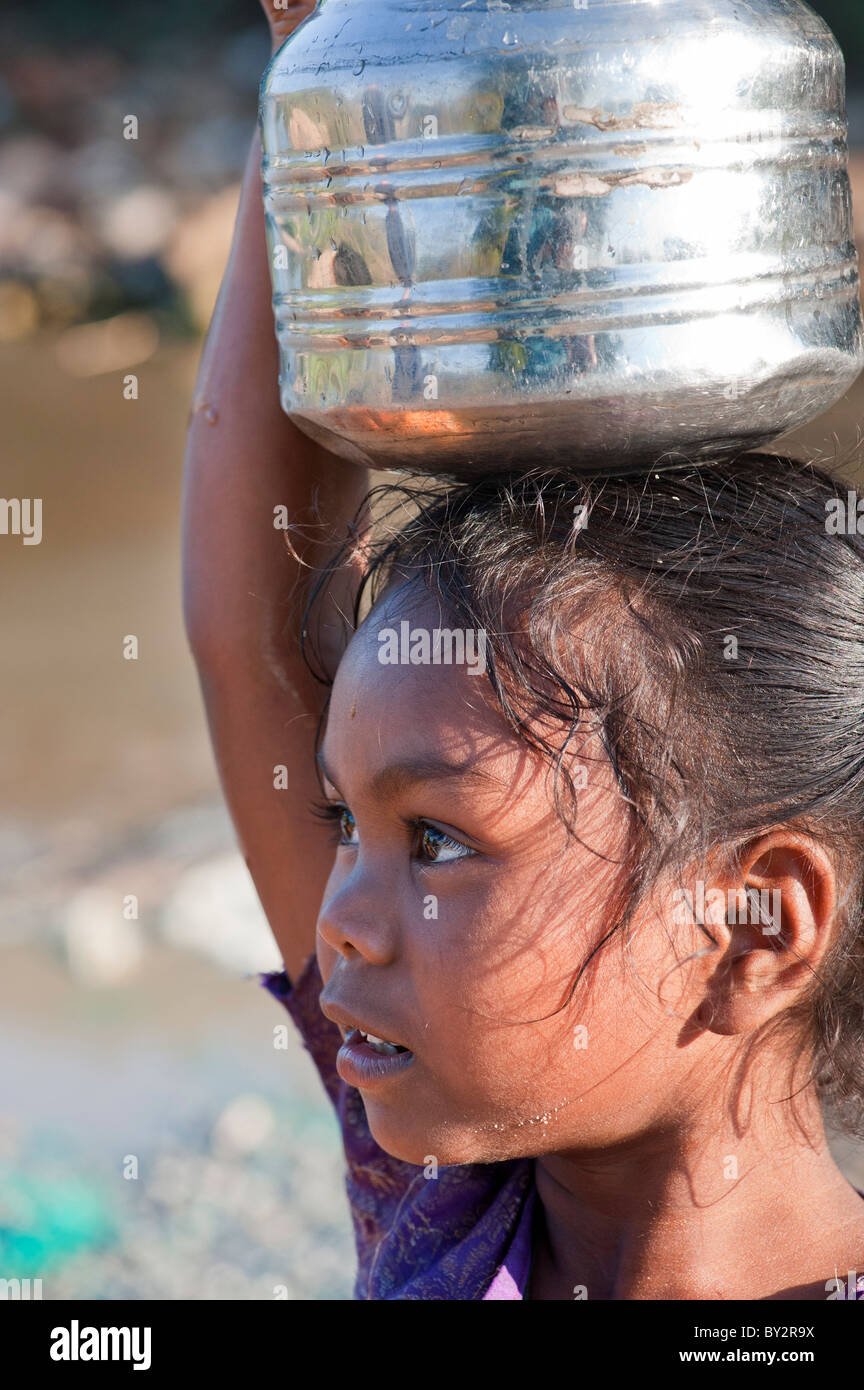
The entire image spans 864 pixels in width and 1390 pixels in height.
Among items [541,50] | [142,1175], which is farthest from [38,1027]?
[541,50]

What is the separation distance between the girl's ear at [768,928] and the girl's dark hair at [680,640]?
27 millimetres

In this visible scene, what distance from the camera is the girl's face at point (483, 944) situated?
1171 mm

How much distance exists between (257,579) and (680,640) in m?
0.53

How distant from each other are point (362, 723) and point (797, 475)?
1.55 ft

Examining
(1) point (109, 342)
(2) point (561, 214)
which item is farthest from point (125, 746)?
(2) point (561, 214)

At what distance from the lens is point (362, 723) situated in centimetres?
124

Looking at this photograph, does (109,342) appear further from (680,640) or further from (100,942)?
(680,640)

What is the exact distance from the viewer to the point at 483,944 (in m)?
1.17

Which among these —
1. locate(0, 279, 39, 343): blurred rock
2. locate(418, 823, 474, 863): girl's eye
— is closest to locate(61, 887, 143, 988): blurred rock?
locate(418, 823, 474, 863): girl's eye

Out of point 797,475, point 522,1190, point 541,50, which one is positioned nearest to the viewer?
point 541,50

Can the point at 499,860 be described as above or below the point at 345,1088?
above

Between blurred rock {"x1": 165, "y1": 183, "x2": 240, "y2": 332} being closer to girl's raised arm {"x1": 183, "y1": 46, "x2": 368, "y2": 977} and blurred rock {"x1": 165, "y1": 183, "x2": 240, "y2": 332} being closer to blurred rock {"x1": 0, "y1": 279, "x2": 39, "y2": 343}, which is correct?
blurred rock {"x1": 0, "y1": 279, "x2": 39, "y2": 343}

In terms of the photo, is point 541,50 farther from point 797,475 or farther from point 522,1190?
point 522,1190

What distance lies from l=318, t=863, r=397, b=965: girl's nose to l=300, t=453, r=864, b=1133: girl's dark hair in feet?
0.61
